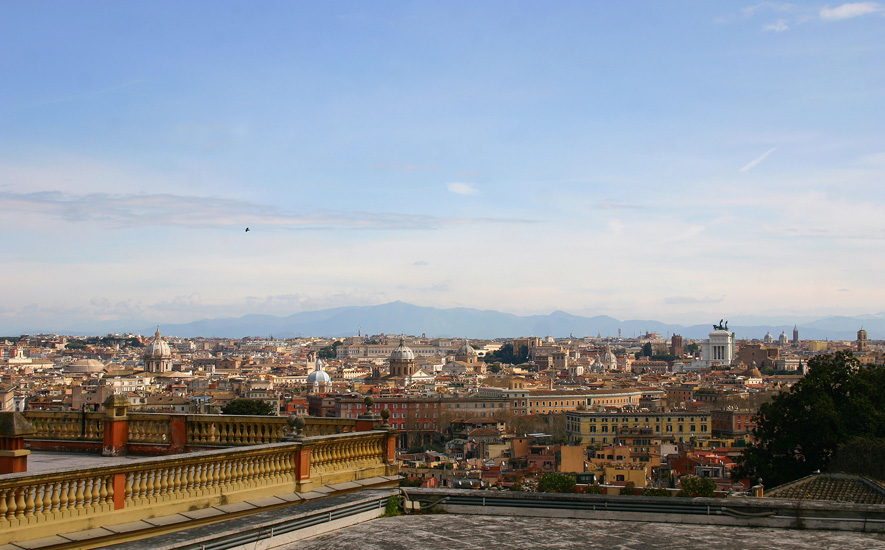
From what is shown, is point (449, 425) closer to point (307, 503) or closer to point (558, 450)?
point (558, 450)

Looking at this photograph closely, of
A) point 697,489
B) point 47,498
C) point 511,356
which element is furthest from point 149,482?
point 511,356

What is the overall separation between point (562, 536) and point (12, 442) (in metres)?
3.62

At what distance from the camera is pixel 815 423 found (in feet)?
68.7

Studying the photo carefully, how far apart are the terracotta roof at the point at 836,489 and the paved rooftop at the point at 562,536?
8.60 meters

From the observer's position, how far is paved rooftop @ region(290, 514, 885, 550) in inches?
238

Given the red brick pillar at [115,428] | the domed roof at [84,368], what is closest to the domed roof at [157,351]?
the domed roof at [84,368]

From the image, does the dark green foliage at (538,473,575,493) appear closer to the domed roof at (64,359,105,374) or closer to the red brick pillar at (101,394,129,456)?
the red brick pillar at (101,394,129,456)

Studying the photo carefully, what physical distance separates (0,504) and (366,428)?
12.5ft

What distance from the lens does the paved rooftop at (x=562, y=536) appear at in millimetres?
6055

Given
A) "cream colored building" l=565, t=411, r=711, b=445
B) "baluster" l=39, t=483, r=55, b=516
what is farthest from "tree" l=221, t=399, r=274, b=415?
"baluster" l=39, t=483, r=55, b=516

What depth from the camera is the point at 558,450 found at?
4872 cm

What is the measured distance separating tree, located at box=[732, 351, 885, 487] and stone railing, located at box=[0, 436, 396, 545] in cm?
1518

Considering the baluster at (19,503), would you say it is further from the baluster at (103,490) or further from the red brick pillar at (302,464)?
the red brick pillar at (302,464)

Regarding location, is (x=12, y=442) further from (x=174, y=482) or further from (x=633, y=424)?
(x=633, y=424)
